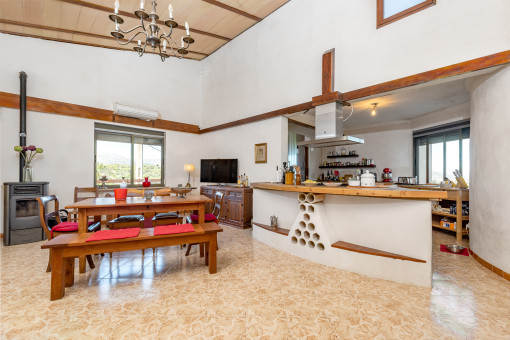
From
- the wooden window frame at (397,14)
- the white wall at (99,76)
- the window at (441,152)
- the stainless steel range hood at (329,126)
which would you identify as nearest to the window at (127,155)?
the white wall at (99,76)

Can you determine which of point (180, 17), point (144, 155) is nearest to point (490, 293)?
point (180, 17)

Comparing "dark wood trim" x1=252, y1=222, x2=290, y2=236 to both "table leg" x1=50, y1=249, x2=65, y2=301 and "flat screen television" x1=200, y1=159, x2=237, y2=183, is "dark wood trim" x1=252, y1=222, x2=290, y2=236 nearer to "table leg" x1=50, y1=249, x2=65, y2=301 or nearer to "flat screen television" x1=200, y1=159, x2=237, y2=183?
"flat screen television" x1=200, y1=159, x2=237, y2=183

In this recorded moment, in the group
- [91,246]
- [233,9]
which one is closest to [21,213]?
[91,246]

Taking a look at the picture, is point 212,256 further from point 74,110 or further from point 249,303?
point 74,110

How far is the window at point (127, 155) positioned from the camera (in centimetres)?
528

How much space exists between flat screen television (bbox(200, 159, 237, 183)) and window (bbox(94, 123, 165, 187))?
3.71 feet

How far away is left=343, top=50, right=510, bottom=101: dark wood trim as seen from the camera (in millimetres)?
2487

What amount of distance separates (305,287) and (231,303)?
2.59 ft

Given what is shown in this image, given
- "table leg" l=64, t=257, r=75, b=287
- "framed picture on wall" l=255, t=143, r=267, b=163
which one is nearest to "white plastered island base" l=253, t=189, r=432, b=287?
"framed picture on wall" l=255, t=143, r=267, b=163

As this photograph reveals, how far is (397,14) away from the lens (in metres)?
3.18

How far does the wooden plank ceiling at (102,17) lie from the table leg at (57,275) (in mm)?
3954

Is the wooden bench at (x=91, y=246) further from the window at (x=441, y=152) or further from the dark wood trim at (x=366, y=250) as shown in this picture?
the window at (x=441, y=152)

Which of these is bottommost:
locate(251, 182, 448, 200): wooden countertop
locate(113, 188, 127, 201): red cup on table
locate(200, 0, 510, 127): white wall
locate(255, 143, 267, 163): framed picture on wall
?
locate(113, 188, 127, 201): red cup on table

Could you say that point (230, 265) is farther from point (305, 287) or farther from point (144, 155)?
point (144, 155)
